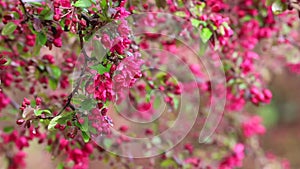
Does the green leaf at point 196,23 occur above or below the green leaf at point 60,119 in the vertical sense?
above

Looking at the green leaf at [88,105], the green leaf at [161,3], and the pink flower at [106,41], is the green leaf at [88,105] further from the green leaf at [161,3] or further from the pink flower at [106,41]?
the green leaf at [161,3]

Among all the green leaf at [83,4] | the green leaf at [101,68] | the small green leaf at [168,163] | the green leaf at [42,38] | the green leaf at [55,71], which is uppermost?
the green leaf at [83,4]

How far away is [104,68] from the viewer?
104cm

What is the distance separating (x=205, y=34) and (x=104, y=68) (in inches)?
15.2

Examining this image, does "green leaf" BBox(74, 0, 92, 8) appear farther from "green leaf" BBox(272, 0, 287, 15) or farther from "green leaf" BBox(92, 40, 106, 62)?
"green leaf" BBox(272, 0, 287, 15)

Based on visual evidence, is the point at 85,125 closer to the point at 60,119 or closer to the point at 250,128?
the point at 60,119

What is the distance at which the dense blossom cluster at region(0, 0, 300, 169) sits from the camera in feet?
3.56

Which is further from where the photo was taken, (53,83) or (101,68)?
(53,83)

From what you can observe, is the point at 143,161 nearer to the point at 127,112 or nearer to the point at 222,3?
the point at 127,112

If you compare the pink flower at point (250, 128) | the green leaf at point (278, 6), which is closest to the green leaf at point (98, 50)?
the green leaf at point (278, 6)

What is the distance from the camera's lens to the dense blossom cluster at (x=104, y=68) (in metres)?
Answer: 1.08

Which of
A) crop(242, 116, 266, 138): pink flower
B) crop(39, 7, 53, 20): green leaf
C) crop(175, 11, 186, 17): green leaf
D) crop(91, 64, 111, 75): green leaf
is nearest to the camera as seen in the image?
crop(91, 64, 111, 75): green leaf

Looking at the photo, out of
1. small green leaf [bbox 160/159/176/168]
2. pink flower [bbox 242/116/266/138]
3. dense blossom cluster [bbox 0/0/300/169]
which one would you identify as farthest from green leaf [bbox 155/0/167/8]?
pink flower [bbox 242/116/266/138]

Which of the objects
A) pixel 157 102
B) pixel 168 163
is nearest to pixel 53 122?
pixel 157 102
